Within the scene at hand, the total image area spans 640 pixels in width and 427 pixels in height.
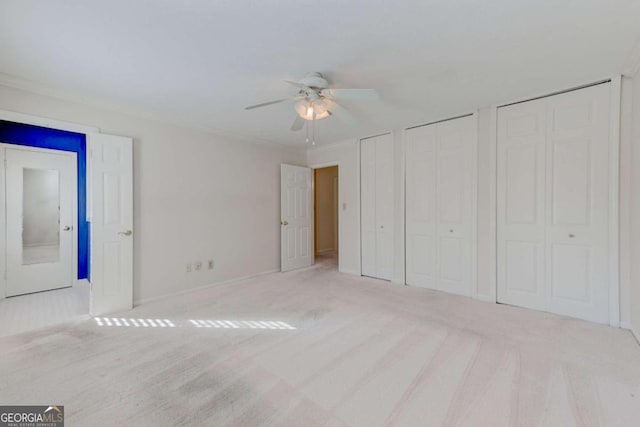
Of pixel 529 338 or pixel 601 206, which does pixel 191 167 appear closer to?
pixel 529 338

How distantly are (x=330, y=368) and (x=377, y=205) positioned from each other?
2.91 m


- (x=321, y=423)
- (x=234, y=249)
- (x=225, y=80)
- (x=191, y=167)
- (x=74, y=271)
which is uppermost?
(x=225, y=80)

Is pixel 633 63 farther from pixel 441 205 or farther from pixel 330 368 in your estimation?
pixel 330 368

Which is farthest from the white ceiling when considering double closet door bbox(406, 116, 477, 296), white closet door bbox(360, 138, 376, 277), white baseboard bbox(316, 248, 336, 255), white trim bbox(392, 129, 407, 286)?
white baseboard bbox(316, 248, 336, 255)

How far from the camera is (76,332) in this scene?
2.51 meters

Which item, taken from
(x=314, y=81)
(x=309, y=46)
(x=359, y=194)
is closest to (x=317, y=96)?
(x=314, y=81)

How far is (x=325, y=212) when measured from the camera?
23.4ft

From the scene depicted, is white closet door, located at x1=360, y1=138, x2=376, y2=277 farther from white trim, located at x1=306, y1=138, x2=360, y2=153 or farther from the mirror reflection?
the mirror reflection

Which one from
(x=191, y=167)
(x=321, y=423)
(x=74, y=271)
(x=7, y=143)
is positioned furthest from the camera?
(x=74, y=271)

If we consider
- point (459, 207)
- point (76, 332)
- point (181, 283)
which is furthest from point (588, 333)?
point (76, 332)

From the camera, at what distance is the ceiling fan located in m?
2.24

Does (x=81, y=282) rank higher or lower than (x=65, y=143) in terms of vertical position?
lower

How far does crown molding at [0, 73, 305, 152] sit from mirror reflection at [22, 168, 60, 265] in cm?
175

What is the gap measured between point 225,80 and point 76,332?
277 centimetres
